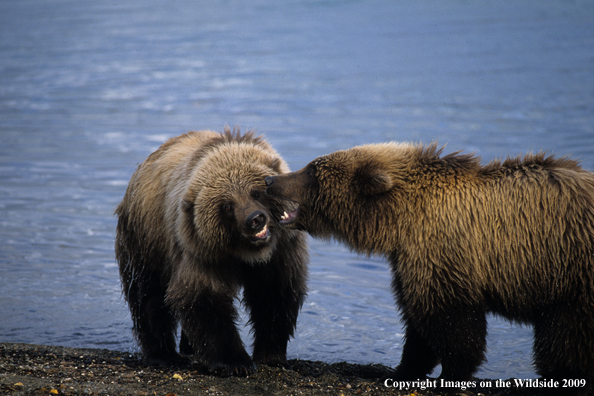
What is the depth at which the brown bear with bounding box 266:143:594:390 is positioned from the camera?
16.6ft

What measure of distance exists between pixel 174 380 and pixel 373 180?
230 cm

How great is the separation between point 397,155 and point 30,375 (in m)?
3.40

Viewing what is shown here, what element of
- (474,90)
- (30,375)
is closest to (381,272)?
(30,375)

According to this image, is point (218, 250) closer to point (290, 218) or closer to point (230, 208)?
point (230, 208)

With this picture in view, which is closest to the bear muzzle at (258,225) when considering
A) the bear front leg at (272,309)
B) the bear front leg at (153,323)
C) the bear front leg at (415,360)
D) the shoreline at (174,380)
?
the bear front leg at (272,309)

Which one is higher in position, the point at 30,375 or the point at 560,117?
the point at 560,117

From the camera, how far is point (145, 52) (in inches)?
1158

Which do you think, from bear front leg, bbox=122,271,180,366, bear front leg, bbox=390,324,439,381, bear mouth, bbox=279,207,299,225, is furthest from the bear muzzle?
bear front leg, bbox=122,271,180,366

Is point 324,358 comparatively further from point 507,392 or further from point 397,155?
point 397,155

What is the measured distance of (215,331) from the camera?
595 cm

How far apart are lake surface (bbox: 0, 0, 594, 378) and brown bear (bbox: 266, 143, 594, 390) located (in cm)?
218

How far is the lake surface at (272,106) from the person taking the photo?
8953mm

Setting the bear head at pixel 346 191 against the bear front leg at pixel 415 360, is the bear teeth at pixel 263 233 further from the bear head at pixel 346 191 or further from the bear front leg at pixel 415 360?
the bear front leg at pixel 415 360

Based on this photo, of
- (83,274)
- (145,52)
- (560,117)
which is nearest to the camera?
(83,274)
